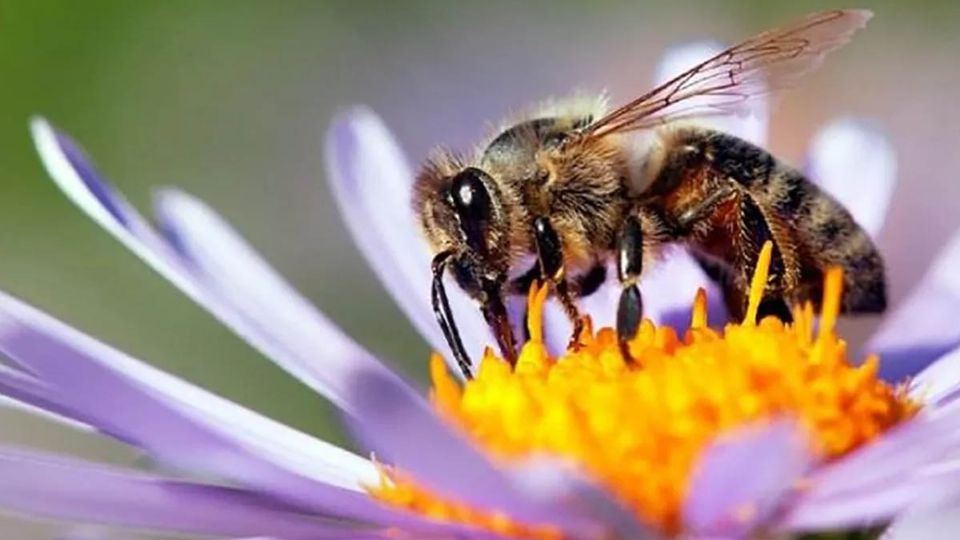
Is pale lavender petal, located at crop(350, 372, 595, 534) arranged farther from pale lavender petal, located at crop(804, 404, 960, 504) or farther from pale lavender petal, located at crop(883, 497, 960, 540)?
pale lavender petal, located at crop(883, 497, 960, 540)

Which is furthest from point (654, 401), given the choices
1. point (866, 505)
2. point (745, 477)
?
point (745, 477)

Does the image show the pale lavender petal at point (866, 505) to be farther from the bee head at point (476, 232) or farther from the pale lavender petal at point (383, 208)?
the pale lavender petal at point (383, 208)

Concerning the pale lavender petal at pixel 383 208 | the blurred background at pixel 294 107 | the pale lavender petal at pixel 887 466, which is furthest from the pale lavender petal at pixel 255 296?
the blurred background at pixel 294 107

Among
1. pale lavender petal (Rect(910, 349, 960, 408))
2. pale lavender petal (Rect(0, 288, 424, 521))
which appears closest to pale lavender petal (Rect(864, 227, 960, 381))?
pale lavender petal (Rect(910, 349, 960, 408))

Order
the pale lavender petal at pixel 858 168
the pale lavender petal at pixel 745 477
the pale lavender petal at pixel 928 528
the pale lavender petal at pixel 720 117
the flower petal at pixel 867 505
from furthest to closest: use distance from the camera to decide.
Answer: the pale lavender petal at pixel 858 168, the pale lavender petal at pixel 720 117, the pale lavender petal at pixel 928 528, the flower petal at pixel 867 505, the pale lavender petal at pixel 745 477

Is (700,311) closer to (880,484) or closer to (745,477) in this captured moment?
(880,484)

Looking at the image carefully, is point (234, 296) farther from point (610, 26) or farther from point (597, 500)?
point (610, 26)

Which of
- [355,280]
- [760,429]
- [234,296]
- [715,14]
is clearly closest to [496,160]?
[234,296]
